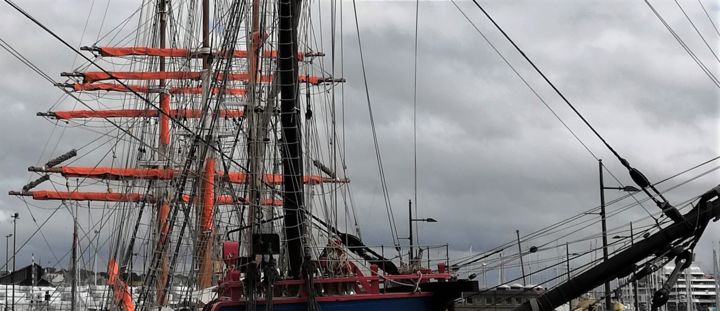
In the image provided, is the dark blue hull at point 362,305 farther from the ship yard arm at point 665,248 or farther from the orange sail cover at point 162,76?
the orange sail cover at point 162,76

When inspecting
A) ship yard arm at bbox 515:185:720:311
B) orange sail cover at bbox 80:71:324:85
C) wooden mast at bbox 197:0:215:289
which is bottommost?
ship yard arm at bbox 515:185:720:311

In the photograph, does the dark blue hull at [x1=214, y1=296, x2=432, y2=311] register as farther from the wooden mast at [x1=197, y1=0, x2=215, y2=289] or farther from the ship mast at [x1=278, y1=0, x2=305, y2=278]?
the wooden mast at [x1=197, y1=0, x2=215, y2=289]

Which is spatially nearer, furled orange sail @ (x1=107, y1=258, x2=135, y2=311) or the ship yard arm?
the ship yard arm

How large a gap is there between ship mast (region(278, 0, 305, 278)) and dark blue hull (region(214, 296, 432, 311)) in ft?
2.62

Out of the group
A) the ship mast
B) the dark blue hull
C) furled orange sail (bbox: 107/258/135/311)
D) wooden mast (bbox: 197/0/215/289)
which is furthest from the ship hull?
furled orange sail (bbox: 107/258/135/311)

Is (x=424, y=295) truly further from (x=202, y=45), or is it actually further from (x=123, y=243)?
(x=202, y=45)

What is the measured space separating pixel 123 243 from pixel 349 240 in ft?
42.2

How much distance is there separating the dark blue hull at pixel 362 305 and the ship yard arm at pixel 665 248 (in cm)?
450

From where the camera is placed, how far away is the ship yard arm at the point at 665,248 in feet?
68.2

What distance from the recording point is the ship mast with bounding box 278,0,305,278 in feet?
80.6

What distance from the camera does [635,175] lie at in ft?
69.7

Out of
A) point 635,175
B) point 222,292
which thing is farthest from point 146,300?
point 635,175

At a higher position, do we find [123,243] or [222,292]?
[123,243]

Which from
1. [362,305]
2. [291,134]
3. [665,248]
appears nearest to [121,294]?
[291,134]
